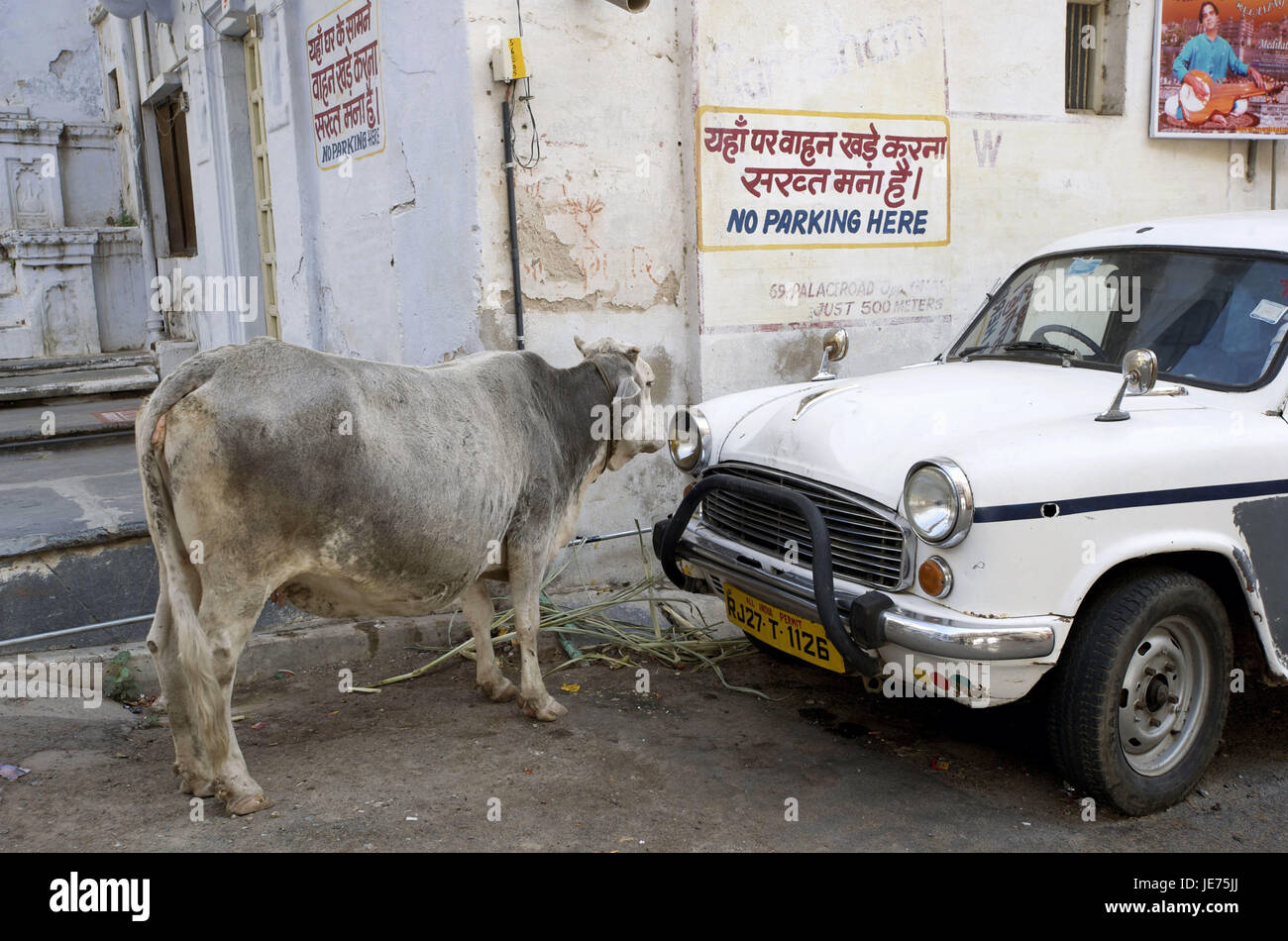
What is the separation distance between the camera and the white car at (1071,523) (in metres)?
3.22

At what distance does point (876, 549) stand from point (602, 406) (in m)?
1.54

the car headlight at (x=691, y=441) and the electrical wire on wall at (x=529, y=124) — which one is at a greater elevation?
the electrical wire on wall at (x=529, y=124)

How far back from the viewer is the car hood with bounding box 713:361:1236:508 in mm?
3252

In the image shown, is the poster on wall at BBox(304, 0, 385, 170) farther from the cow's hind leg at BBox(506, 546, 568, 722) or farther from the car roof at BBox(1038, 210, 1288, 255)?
the car roof at BBox(1038, 210, 1288, 255)

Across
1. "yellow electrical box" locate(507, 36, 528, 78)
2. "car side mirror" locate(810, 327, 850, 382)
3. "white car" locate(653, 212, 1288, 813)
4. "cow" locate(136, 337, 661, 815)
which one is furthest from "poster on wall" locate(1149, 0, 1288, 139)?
"cow" locate(136, 337, 661, 815)

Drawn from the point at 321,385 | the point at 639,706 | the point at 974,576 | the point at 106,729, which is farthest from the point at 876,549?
the point at 106,729

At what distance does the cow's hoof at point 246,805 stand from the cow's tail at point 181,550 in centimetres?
13

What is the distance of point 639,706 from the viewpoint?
455 cm

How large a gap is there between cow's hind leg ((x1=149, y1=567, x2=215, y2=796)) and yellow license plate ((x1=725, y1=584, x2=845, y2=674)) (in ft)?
6.39

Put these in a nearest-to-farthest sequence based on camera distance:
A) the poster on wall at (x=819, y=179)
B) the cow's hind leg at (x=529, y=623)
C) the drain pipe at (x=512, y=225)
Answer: the cow's hind leg at (x=529, y=623) → the drain pipe at (x=512, y=225) → the poster on wall at (x=819, y=179)

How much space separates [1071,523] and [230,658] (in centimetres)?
263

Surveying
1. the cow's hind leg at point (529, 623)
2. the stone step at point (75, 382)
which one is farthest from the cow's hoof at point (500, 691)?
the stone step at point (75, 382)

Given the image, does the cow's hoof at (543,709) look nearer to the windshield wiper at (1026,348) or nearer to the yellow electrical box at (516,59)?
the windshield wiper at (1026,348)

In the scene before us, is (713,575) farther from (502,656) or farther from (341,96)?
(341,96)
